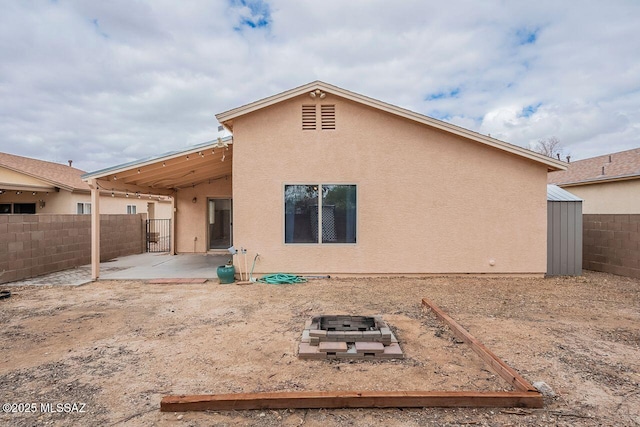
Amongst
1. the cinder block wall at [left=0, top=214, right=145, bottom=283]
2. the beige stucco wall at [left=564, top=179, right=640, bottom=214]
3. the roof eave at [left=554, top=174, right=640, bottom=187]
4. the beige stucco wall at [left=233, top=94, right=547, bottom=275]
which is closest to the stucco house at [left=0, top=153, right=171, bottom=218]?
the cinder block wall at [left=0, top=214, right=145, bottom=283]

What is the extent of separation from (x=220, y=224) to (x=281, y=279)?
6.68m

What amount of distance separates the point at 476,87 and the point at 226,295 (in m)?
15.2

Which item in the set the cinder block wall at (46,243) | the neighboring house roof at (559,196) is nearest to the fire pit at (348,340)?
the neighboring house roof at (559,196)

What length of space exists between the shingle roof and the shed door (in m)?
5.91

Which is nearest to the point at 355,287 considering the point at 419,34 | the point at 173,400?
the point at 173,400

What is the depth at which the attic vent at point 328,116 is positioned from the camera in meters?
7.62

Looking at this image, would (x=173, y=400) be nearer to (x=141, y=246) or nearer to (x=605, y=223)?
(x=605, y=223)

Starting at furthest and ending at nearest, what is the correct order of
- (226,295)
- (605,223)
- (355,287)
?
(605,223)
(355,287)
(226,295)

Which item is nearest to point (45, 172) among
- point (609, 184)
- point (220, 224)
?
point (220, 224)

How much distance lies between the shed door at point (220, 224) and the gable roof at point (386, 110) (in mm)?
6077

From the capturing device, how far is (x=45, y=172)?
45.4 feet

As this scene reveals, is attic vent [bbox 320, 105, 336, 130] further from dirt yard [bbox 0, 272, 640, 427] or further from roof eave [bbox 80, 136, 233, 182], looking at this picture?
dirt yard [bbox 0, 272, 640, 427]

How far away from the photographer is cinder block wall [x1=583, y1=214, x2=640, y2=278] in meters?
7.80

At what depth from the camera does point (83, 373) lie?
313 centimetres
